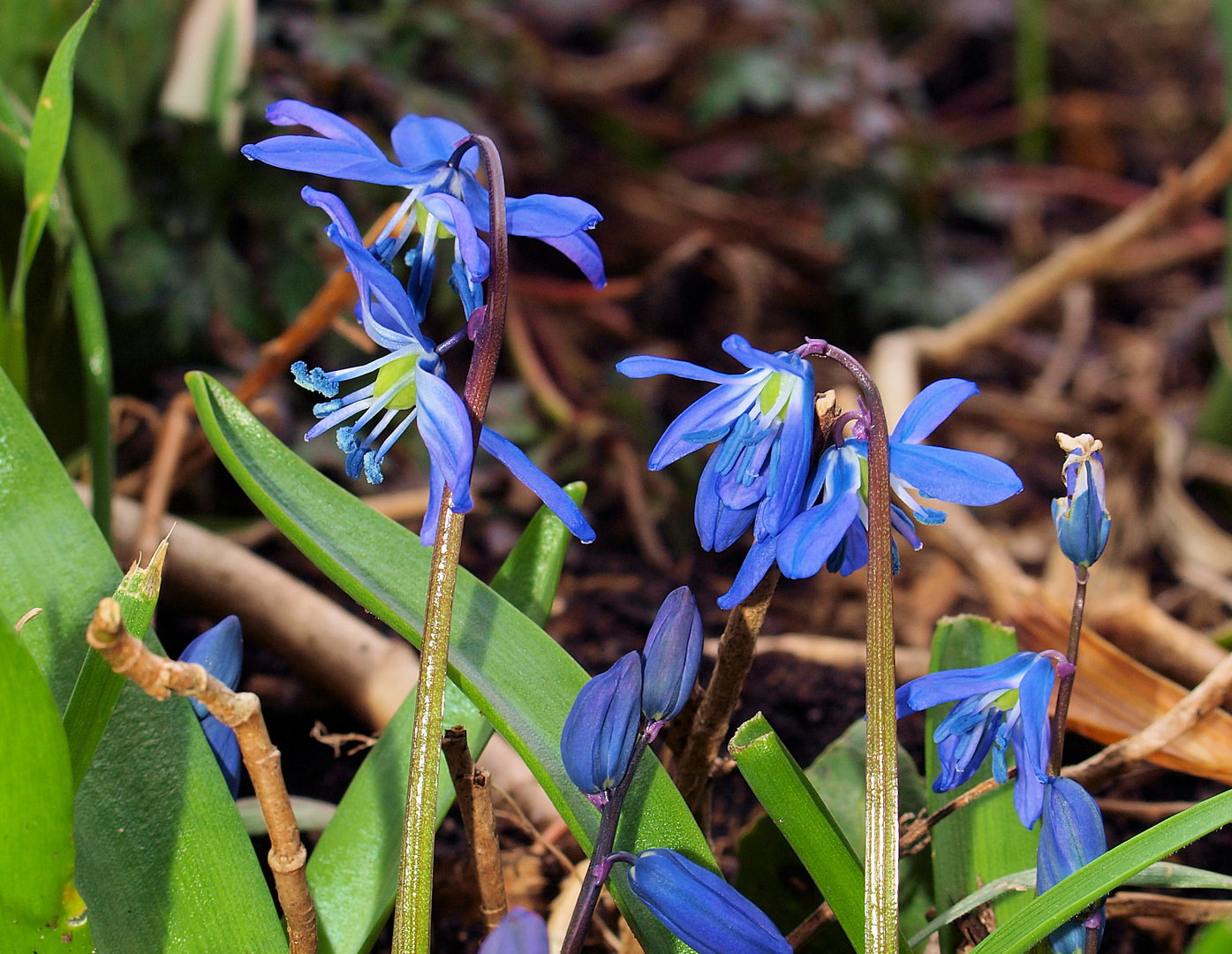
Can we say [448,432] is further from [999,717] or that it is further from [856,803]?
[856,803]

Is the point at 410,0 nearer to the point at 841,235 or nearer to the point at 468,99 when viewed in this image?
the point at 468,99

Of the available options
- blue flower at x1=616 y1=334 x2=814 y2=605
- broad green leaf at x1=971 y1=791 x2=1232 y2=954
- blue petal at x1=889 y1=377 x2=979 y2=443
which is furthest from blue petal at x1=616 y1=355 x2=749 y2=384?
broad green leaf at x1=971 y1=791 x2=1232 y2=954

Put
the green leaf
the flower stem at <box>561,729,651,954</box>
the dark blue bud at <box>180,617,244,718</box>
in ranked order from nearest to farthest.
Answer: the flower stem at <box>561,729,651,954</box> < the dark blue bud at <box>180,617,244,718</box> < the green leaf

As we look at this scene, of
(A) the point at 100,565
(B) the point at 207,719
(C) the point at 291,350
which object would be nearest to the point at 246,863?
(B) the point at 207,719

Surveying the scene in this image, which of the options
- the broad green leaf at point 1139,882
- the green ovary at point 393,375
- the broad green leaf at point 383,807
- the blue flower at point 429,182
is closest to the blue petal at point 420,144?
the blue flower at point 429,182

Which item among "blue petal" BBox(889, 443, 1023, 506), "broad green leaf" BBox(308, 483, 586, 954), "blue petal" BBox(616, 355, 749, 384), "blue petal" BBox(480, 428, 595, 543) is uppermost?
"blue petal" BBox(616, 355, 749, 384)

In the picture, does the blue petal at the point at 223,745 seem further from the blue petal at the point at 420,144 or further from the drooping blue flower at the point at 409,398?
the blue petal at the point at 420,144

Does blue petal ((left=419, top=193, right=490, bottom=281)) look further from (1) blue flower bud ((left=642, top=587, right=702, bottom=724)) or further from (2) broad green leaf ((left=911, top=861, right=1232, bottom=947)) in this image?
(2) broad green leaf ((left=911, top=861, right=1232, bottom=947))
